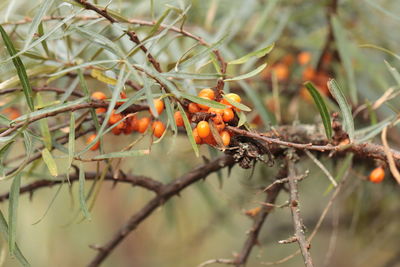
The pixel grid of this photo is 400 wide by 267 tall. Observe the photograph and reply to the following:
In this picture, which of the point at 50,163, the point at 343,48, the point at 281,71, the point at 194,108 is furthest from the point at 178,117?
the point at 281,71

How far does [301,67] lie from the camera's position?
870mm

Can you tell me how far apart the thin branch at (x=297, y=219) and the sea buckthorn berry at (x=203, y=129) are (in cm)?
10

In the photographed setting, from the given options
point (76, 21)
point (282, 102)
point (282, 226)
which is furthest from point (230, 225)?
point (76, 21)

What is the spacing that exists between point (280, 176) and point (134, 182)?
0.56ft

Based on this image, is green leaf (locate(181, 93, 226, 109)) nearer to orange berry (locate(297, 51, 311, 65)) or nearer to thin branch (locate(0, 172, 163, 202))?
thin branch (locate(0, 172, 163, 202))

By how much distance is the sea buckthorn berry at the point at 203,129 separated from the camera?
42 cm

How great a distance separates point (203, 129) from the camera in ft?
1.37

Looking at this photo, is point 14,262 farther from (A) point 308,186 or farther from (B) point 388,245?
(B) point 388,245

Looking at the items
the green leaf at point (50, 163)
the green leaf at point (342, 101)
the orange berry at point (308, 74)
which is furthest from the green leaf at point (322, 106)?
the orange berry at point (308, 74)

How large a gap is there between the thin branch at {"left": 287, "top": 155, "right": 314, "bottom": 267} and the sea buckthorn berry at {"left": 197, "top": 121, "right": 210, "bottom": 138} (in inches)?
3.9

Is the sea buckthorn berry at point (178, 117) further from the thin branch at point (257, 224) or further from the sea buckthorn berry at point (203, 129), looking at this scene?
the thin branch at point (257, 224)

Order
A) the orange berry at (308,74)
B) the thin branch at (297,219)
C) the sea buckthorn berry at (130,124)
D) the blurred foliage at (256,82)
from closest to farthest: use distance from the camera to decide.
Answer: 1. the thin branch at (297,219)
2. the sea buckthorn berry at (130,124)
3. the blurred foliage at (256,82)
4. the orange berry at (308,74)

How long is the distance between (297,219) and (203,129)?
0.11 m

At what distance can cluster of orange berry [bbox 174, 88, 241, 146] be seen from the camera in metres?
0.42
